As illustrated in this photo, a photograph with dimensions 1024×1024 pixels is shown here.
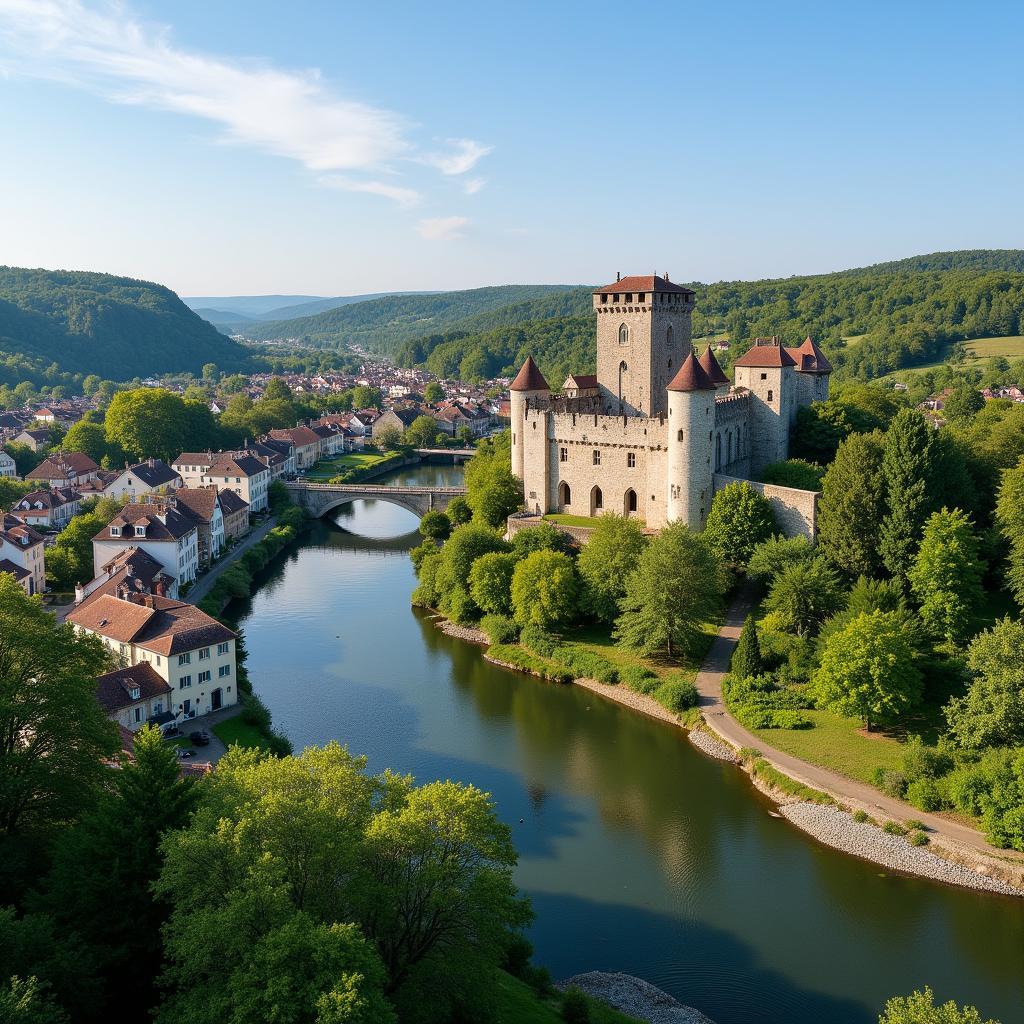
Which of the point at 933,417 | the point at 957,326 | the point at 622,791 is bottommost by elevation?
the point at 622,791

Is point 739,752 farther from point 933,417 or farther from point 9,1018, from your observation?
point 933,417

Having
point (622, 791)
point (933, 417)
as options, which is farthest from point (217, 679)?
point (933, 417)

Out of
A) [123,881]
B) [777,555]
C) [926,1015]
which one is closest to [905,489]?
[777,555]

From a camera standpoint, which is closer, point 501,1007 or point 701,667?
point 501,1007

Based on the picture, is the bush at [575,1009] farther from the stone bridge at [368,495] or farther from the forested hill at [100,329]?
the forested hill at [100,329]

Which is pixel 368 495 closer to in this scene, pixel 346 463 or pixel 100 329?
pixel 346 463

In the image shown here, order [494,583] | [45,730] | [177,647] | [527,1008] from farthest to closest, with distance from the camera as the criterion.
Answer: [494,583] → [177,647] → [45,730] → [527,1008]
